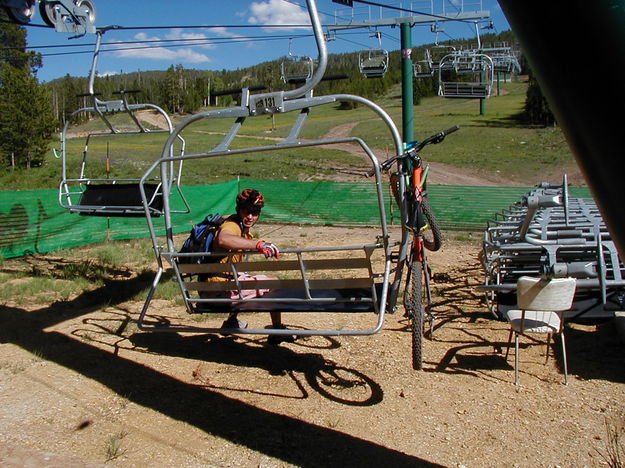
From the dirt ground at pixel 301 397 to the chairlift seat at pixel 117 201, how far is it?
1283 millimetres

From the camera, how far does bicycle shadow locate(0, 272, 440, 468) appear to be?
3.61 m

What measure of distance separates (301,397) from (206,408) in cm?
72

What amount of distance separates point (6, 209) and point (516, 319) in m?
9.28

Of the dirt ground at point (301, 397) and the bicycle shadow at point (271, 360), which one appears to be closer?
the dirt ground at point (301, 397)

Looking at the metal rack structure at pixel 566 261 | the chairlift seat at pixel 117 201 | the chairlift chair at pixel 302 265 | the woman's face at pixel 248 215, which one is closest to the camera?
the chairlift chair at pixel 302 265

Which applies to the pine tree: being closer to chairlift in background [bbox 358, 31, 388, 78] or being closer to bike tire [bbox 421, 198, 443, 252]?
chairlift in background [bbox 358, 31, 388, 78]

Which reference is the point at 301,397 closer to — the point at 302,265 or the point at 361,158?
the point at 302,265

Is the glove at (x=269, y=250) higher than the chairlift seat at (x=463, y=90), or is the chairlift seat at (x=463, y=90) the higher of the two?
the chairlift seat at (x=463, y=90)

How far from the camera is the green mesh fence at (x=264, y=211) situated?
10617mm

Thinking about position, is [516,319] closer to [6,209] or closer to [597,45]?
[597,45]

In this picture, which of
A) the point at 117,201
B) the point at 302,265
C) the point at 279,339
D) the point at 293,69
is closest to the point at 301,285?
the point at 302,265

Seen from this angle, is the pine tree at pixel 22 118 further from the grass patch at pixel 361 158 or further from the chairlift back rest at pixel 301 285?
the chairlift back rest at pixel 301 285

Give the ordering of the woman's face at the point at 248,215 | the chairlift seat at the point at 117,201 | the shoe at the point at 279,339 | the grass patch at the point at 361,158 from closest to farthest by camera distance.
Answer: the woman's face at the point at 248,215 < the shoe at the point at 279,339 < the chairlift seat at the point at 117,201 < the grass patch at the point at 361,158

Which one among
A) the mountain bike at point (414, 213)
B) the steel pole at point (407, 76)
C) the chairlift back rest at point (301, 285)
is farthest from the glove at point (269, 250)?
the steel pole at point (407, 76)
